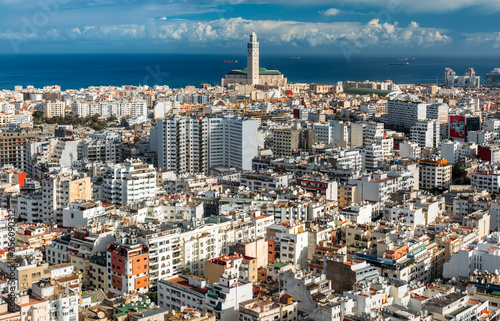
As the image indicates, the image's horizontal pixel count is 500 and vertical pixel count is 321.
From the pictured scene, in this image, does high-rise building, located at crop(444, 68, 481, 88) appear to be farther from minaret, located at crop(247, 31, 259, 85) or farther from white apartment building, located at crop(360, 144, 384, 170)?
white apartment building, located at crop(360, 144, 384, 170)

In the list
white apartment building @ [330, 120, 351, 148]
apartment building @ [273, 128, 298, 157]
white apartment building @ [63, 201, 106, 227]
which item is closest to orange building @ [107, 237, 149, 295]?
white apartment building @ [63, 201, 106, 227]

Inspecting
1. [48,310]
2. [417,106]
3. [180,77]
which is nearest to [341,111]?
[417,106]

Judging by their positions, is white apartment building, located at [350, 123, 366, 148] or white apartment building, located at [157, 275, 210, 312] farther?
white apartment building, located at [350, 123, 366, 148]

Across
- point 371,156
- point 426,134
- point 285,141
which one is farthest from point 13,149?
point 426,134

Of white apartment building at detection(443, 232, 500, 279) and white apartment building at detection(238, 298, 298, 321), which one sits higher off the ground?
white apartment building at detection(443, 232, 500, 279)

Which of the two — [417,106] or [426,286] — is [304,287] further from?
[417,106]

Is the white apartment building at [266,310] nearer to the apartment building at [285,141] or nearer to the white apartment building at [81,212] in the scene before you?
the white apartment building at [81,212]
